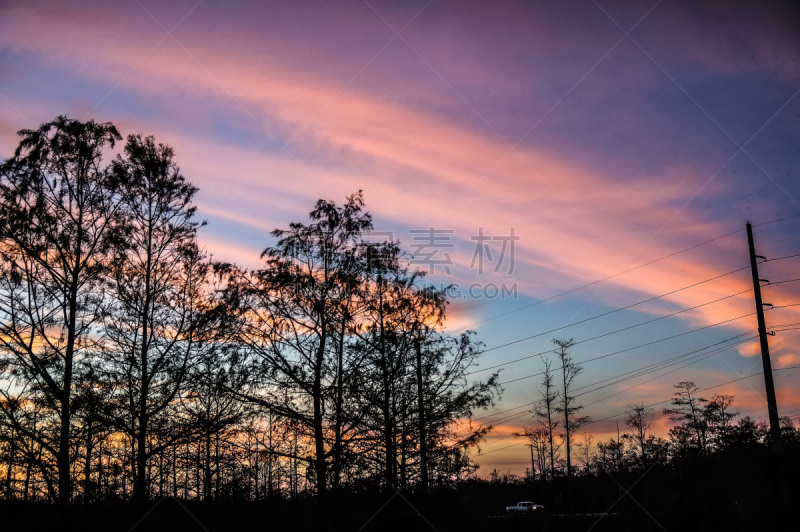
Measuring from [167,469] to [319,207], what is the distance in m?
9.53

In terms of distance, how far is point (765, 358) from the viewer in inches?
962

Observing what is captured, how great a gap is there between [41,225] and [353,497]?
12314mm

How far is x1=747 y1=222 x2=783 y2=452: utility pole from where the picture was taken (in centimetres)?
2311

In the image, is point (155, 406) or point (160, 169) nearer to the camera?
point (155, 406)

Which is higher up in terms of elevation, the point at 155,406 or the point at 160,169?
the point at 160,169

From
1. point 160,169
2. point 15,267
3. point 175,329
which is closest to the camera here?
point 15,267

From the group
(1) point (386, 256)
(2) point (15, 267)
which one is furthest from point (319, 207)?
(2) point (15, 267)

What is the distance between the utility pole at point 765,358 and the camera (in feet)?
75.8

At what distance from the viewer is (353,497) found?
60.1ft

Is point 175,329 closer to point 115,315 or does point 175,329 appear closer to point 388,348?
point 115,315

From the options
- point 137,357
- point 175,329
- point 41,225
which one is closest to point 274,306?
point 175,329

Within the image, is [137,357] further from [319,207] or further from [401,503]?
[401,503]

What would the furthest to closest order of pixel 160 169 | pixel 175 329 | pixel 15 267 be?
pixel 160 169 < pixel 175 329 < pixel 15 267

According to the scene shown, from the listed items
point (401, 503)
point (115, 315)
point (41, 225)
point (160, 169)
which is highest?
point (160, 169)
